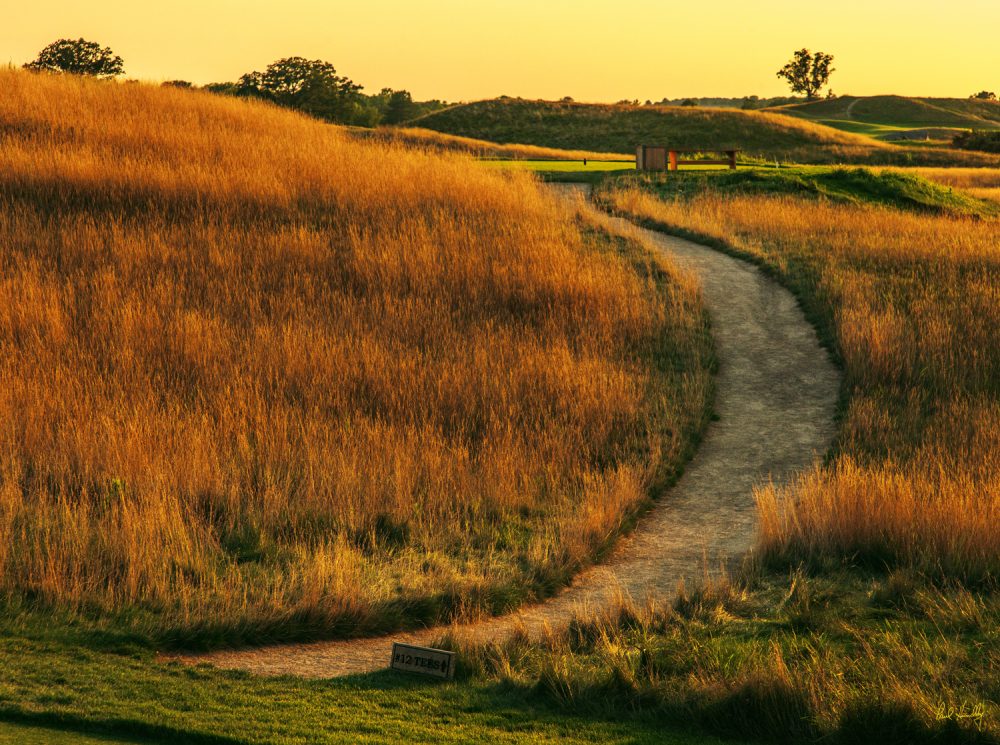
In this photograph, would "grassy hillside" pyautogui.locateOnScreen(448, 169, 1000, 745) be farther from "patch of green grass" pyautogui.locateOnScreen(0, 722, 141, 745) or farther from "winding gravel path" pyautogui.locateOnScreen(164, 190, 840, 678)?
"patch of green grass" pyautogui.locateOnScreen(0, 722, 141, 745)

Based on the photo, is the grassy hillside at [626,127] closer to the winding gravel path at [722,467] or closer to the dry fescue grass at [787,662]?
the winding gravel path at [722,467]

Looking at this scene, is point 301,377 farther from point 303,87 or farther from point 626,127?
point 303,87

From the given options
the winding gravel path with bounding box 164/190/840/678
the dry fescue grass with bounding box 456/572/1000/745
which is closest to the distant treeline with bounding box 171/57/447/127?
the winding gravel path with bounding box 164/190/840/678

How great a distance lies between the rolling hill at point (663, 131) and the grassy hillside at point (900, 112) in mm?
30535

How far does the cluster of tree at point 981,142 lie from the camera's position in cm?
5609

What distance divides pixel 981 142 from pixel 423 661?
58.6m

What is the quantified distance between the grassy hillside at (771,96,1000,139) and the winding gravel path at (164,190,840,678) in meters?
76.1

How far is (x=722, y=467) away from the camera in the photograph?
42.3 feet

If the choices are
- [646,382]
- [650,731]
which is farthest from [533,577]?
[646,382]

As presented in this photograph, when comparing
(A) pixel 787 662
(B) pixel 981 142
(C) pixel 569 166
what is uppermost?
(B) pixel 981 142

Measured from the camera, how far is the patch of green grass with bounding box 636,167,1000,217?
2755 centimetres

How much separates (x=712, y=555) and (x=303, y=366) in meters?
6.30

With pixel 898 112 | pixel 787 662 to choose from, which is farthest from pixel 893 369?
pixel 898 112

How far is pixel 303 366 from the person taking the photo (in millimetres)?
14062
